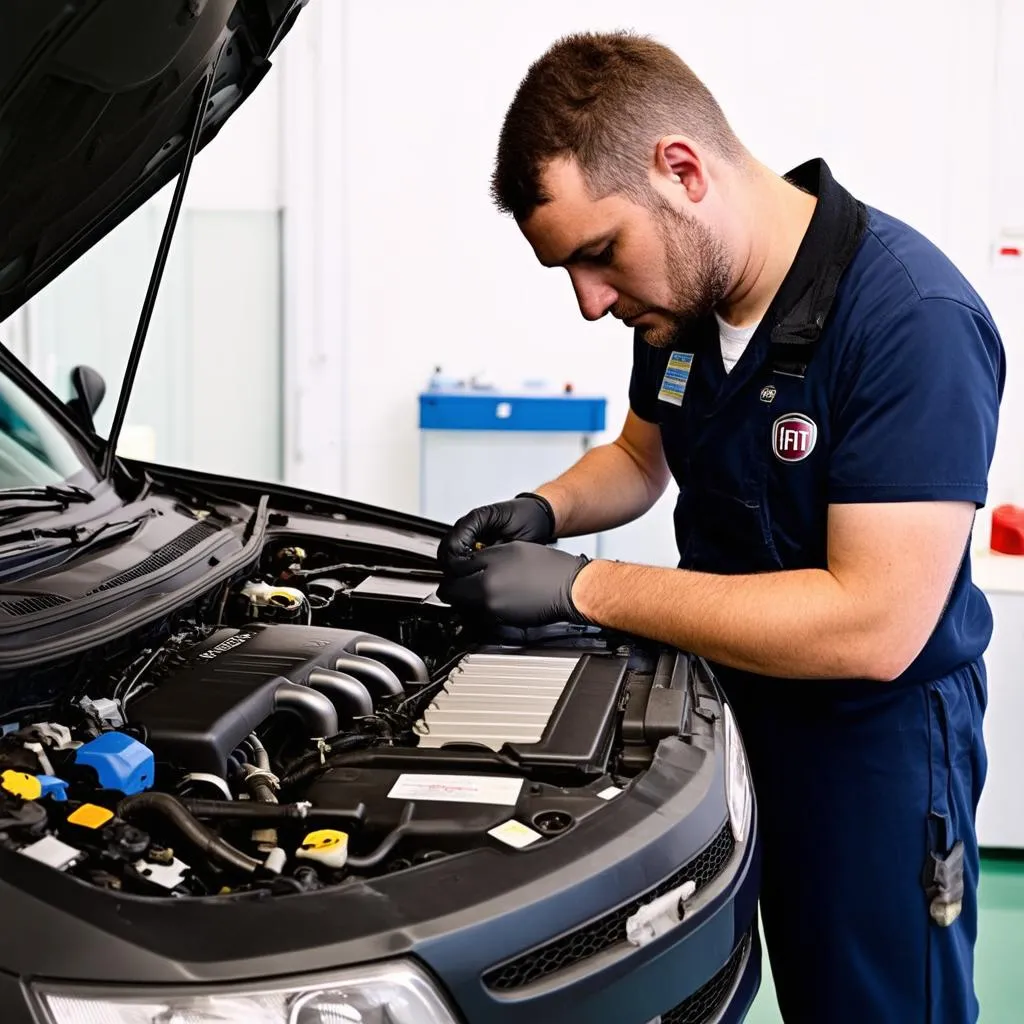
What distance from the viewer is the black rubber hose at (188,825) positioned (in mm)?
1084

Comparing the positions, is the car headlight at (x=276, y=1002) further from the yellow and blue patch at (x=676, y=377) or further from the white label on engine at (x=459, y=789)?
the yellow and blue patch at (x=676, y=377)

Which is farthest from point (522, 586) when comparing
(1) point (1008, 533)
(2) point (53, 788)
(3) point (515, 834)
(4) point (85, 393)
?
(1) point (1008, 533)

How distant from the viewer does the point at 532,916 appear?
1.02 meters

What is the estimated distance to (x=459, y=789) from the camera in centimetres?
122

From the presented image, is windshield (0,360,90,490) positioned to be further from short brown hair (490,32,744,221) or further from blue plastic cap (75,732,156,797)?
short brown hair (490,32,744,221)

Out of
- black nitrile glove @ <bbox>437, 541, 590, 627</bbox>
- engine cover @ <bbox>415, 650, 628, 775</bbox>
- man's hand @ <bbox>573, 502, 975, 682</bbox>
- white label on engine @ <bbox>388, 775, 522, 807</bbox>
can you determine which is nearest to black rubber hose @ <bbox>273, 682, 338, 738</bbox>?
engine cover @ <bbox>415, 650, 628, 775</bbox>

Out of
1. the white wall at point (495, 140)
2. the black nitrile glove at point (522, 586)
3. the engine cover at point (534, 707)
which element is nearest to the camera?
the engine cover at point (534, 707)

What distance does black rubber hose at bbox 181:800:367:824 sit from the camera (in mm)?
1167

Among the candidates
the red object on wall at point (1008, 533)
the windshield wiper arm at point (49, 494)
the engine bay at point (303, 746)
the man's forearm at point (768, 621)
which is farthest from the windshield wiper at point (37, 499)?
the red object on wall at point (1008, 533)

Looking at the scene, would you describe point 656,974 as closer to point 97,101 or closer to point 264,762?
point 264,762

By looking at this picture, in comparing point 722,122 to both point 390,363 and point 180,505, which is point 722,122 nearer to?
point 180,505

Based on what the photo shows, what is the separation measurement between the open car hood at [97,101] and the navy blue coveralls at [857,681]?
780 mm

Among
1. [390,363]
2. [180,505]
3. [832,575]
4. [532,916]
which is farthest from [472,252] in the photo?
[532,916]

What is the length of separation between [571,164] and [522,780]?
75 cm
